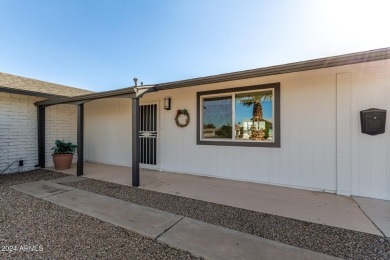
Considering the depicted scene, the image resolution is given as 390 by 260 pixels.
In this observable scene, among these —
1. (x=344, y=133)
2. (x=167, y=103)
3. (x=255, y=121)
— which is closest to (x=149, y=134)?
(x=167, y=103)

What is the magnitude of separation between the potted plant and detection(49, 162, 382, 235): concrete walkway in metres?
1.61

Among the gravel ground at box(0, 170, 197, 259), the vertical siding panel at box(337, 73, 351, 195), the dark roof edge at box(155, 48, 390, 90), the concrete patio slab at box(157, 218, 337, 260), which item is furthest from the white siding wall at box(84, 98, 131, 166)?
the vertical siding panel at box(337, 73, 351, 195)

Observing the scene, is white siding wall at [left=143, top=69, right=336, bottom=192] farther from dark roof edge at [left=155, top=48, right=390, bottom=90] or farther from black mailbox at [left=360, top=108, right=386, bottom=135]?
dark roof edge at [left=155, top=48, right=390, bottom=90]

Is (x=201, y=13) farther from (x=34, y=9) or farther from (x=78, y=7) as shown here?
(x=34, y=9)

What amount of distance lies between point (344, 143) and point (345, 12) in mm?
2731

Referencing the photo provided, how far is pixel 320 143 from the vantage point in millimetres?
3889

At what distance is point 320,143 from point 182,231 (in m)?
→ 3.27

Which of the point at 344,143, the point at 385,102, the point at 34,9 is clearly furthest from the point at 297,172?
the point at 34,9

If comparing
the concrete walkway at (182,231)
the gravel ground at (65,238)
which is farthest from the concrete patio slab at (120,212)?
the gravel ground at (65,238)

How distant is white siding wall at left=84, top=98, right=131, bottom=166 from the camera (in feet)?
21.9

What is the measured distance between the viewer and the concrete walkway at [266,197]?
2.75 m

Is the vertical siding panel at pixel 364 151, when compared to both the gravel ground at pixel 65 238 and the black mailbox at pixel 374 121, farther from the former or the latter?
the gravel ground at pixel 65 238

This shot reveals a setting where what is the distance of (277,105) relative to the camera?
14.0 ft

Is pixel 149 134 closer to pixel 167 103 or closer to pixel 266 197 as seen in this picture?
pixel 167 103
